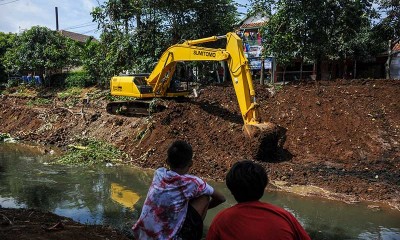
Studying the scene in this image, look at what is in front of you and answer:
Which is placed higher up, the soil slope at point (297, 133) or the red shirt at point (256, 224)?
the red shirt at point (256, 224)

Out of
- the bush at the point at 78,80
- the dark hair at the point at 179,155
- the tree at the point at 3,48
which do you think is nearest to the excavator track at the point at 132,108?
the bush at the point at 78,80

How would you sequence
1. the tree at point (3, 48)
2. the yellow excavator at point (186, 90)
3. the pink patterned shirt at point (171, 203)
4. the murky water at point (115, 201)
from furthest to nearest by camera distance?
1. the tree at point (3, 48)
2. the yellow excavator at point (186, 90)
3. the murky water at point (115, 201)
4. the pink patterned shirt at point (171, 203)

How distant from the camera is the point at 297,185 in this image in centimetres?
943

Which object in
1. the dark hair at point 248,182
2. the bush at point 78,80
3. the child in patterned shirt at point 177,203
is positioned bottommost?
the child in patterned shirt at point 177,203

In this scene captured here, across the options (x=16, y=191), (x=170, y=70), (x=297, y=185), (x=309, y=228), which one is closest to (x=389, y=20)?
(x=170, y=70)

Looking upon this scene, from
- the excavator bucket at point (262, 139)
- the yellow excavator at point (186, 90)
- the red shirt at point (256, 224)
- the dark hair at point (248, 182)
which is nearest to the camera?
the red shirt at point (256, 224)

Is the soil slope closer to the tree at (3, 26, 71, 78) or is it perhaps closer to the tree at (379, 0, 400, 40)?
the tree at (379, 0, 400, 40)

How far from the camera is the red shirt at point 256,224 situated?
7.16ft

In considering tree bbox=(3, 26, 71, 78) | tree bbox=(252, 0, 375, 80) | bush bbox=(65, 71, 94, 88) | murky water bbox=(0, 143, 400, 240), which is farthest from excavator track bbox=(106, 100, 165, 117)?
tree bbox=(3, 26, 71, 78)

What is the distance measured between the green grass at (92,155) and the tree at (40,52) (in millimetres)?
16672

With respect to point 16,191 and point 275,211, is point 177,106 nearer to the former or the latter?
point 16,191

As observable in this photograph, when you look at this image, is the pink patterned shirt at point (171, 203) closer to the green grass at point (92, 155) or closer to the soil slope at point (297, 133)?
the soil slope at point (297, 133)

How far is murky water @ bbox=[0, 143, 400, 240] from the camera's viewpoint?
713cm

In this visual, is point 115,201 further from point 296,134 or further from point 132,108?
point 132,108
